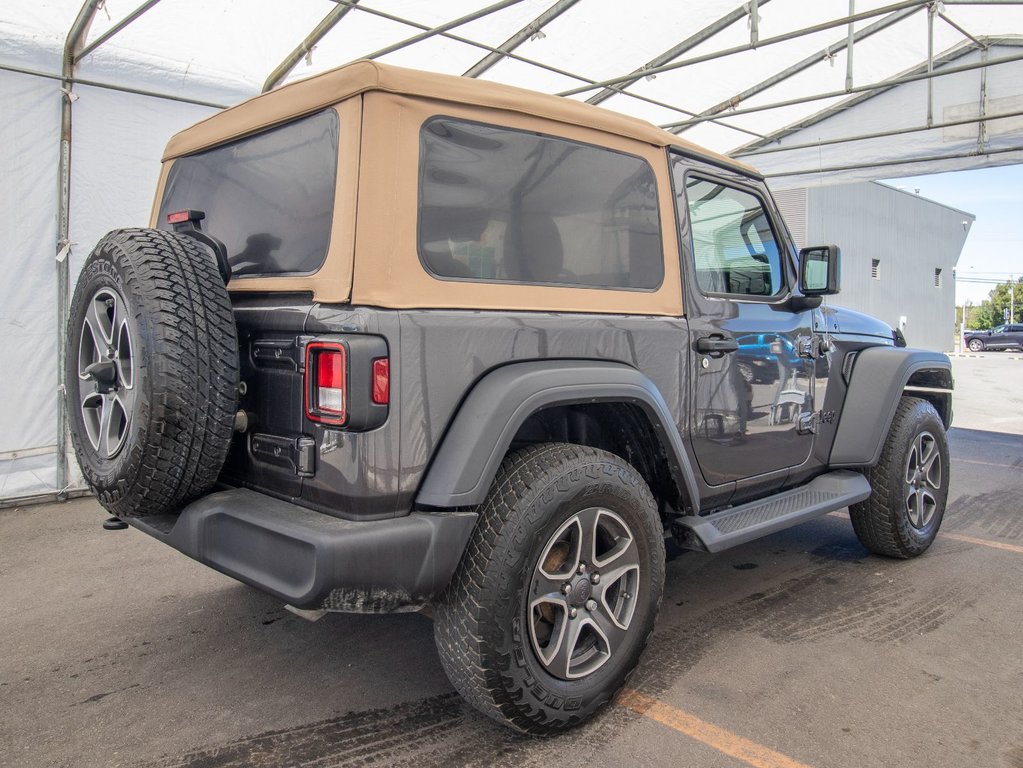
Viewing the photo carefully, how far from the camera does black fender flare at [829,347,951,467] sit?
12.7ft

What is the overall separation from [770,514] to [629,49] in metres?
5.53

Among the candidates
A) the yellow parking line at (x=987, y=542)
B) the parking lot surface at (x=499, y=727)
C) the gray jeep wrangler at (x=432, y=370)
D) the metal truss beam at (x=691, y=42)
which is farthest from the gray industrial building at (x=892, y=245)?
the gray jeep wrangler at (x=432, y=370)

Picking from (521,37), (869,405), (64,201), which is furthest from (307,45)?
(869,405)

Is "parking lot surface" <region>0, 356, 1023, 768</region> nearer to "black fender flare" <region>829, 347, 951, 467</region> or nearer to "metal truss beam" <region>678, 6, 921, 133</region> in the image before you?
"black fender flare" <region>829, 347, 951, 467</region>

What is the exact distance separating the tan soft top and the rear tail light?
762 millimetres

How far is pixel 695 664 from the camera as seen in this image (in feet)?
9.65

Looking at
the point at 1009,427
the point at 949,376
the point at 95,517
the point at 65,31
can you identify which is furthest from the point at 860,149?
the point at 95,517

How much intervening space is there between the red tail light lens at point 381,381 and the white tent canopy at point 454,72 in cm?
430

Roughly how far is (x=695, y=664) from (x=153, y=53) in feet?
18.0

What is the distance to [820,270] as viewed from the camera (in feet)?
11.9

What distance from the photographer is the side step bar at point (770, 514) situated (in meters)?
2.98

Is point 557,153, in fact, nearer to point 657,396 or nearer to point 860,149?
point 657,396

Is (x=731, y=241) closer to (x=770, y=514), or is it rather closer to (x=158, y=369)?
(x=770, y=514)

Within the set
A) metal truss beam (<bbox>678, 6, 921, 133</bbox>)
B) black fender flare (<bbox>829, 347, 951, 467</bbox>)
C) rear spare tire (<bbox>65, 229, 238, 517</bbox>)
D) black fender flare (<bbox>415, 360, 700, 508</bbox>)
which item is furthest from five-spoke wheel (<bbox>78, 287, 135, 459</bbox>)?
metal truss beam (<bbox>678, 6, 921, 133</bbox>)
